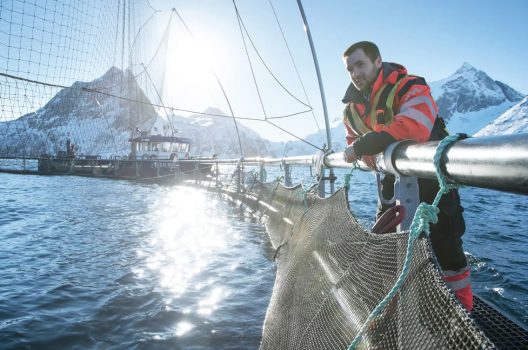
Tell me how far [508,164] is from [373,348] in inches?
36.2

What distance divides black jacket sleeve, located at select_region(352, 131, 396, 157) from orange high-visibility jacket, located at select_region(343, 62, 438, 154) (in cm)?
4

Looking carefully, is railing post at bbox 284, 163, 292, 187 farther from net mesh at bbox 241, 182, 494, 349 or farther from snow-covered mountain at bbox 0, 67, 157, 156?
snow-covered mountain at bbox 0, 67, 157, 156

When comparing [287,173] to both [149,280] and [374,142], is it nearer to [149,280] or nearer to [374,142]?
[149,280]

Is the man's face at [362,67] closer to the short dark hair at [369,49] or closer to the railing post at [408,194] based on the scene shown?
the short dark hair at [369,49]

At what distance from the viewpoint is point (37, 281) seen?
499 centimetres

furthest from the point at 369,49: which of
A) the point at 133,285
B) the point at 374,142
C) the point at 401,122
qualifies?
the point at 133,285

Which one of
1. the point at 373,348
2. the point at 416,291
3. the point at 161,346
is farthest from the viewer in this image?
the point at 161,346

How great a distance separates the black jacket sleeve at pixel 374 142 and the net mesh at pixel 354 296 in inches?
17.9

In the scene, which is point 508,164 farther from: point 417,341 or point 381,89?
point 381,89

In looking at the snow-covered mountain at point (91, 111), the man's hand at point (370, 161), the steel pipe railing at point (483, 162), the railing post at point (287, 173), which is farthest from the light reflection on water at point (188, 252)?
the snow-covered mountain at point (91, 111)

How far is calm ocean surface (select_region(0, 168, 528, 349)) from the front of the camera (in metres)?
3.49

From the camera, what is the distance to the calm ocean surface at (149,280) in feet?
11.5

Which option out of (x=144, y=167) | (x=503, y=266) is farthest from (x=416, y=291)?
(x=144, y=167)

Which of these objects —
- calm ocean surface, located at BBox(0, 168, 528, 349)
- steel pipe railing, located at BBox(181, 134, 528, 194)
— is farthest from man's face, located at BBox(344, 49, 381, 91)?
calm ocean surface, located at BBox(0, 168, 528, 349)
